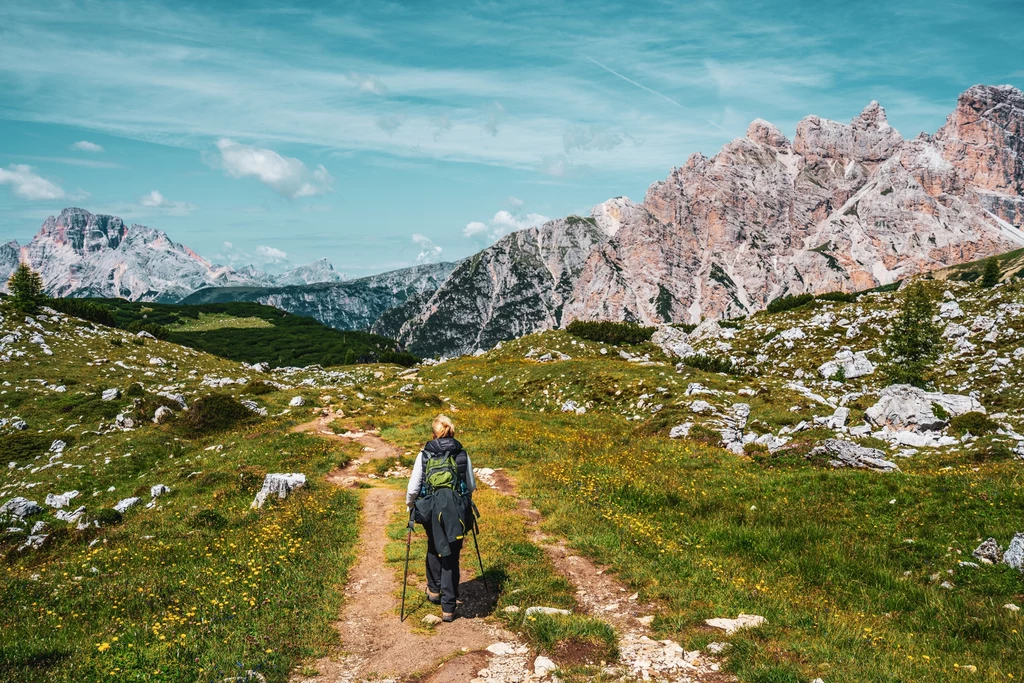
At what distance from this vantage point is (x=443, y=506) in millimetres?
11023

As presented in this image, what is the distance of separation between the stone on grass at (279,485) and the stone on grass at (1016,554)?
20.2m

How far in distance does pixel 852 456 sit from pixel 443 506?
52.2 ft

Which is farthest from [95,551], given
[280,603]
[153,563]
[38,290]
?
[38,290]

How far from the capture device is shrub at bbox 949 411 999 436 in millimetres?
22484

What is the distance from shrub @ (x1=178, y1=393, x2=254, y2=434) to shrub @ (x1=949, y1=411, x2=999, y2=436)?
118 ft

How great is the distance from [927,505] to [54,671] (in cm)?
1922

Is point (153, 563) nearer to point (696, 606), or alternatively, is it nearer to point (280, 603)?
point (280, 603)

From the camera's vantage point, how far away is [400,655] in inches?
377

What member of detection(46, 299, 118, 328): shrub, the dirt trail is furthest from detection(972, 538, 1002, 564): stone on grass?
detection(46, 299, 118, 328): shrub

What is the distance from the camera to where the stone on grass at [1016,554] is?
11.0 meters

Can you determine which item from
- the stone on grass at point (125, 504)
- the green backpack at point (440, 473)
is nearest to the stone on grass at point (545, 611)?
the green backpack at point (440, 473)

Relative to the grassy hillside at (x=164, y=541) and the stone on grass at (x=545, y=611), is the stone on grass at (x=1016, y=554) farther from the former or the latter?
the grassy hillside at (x=164, y=541)

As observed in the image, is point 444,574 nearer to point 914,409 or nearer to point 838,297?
point 914,409

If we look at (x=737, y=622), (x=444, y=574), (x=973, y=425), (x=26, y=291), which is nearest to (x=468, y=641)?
(x=444, y=574)
